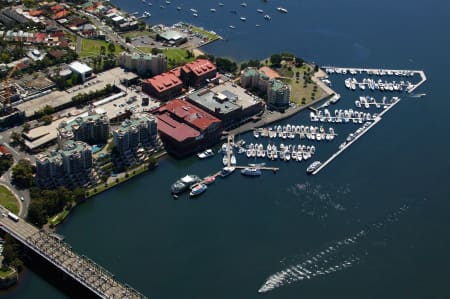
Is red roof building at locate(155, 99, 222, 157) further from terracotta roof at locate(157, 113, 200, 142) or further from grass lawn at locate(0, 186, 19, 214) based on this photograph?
grass lawn at locate(0, 186, 19, 214)

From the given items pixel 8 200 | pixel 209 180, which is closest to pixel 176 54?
pixel 209 180

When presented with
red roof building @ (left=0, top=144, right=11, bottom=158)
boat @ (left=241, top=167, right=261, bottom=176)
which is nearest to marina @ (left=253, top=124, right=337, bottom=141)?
boat @ (left=241, top=167, right=261, bottom=176)

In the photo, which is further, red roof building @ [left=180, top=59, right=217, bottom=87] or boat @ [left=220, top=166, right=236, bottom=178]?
red roof building @ [left=180, top=59, right=217, bottom=87]

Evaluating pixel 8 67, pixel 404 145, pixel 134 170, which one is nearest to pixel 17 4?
pixel 8 67

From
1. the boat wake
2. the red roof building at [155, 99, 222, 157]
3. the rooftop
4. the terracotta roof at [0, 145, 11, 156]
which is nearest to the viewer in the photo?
the boat wake

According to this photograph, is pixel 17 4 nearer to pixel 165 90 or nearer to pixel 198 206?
pixel 165 90

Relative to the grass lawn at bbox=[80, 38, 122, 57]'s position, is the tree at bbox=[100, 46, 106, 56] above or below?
above

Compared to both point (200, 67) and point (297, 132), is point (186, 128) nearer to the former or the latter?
point (297, 132)
